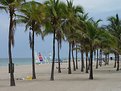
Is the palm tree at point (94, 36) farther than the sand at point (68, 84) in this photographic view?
Yes

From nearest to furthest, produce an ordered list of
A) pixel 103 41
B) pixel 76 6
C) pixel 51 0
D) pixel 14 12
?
pixel 14 12 → pixel 51 0 → pixel 103 41 → pixel 76 6

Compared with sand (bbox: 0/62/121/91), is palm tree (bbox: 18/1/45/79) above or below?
above

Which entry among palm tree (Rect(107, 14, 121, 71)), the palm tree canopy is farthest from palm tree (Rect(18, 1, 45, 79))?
palm tree (Rect(107, 14, 121, 71))

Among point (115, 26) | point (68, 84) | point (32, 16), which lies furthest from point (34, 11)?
point (115, 26)

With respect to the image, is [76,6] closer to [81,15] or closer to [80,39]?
[81,15]

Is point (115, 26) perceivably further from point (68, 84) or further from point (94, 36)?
point (68, 84)

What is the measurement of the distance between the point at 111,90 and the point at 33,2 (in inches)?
347

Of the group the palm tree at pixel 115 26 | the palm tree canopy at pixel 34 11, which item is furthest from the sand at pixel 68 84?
the palm tree at pixel 115 26

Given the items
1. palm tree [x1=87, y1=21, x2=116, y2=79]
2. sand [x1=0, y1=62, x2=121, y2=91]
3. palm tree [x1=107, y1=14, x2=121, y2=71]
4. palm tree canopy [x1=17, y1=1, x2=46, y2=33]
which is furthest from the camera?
palm tree [x1=107, y1=14, x2=121, y2=71]

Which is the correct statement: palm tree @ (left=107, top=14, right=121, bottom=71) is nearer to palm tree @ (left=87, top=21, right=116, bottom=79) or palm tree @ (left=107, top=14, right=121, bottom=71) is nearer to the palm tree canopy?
palm tree @ (left=87, top=21, right=116, bottom=79)

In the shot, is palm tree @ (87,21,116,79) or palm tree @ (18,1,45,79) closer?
palm tree @ (18,1,45,79)

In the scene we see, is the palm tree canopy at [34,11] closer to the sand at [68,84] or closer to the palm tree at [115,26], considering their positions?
the sand at [68,84]

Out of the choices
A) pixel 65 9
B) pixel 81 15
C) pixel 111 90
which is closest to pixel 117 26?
pixel 81 15

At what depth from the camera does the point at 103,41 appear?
34594 mm
